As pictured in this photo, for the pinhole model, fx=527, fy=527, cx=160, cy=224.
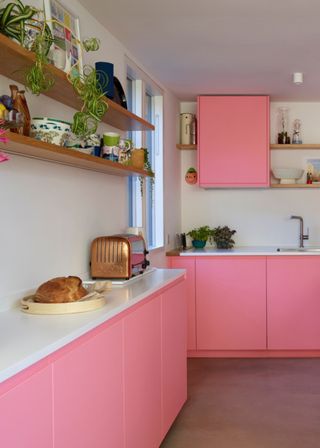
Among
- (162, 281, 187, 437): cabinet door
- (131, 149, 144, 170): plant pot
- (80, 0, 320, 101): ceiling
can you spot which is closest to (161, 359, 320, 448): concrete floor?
(162, 281, 187, 437): cabinet door

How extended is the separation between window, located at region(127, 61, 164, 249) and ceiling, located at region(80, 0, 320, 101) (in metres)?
0.14

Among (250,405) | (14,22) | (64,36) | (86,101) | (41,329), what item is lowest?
(250,405)

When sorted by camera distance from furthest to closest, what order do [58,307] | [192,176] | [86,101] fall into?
[192,176] < [86,101] < [58,307]

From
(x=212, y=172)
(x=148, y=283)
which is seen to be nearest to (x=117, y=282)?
(x=148, y=283)

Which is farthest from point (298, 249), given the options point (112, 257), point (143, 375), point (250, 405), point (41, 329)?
point (41, 329)

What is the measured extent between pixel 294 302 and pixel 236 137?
1.52 metres

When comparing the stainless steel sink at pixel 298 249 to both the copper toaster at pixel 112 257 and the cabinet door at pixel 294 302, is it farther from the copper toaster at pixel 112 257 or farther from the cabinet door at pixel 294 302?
the copper toaster at pixel 112 257

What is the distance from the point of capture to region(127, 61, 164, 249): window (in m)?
3.78

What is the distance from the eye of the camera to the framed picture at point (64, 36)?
2.12 metres

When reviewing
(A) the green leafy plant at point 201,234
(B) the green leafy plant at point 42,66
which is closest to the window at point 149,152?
(A) the green leafy plant at point 201,234

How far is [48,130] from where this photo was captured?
198 centimetres

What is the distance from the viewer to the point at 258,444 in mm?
2811

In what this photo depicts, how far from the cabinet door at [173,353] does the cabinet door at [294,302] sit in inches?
59.4

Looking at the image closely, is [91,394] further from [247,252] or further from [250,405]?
[247,252]
